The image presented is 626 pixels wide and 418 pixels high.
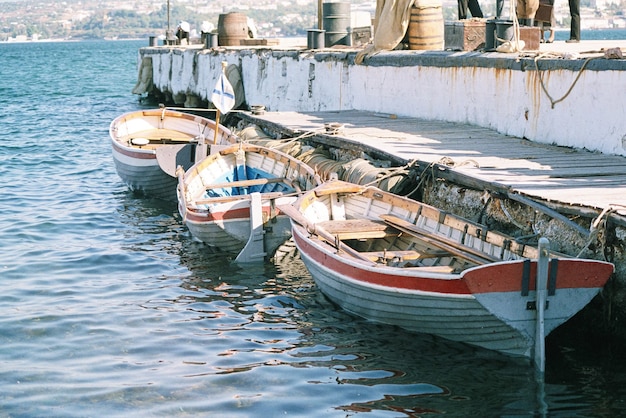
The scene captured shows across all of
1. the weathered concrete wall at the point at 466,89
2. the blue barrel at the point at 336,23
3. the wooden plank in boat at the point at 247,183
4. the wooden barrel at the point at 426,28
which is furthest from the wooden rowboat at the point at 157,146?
the blue barrel at the point at 336,23

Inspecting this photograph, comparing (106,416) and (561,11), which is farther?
(561,11)

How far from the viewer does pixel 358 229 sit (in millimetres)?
10656

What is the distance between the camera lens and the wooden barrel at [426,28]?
56.8 ft

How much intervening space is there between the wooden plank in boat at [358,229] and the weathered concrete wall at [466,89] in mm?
2841

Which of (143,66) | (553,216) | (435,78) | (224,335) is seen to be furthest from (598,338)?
(143,66)

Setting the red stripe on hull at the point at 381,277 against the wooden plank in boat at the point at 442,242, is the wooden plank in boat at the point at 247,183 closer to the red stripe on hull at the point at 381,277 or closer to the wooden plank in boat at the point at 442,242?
the wooden plank in boat at the point at 442,242

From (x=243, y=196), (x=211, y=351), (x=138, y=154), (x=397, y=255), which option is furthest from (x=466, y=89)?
(x=211, y=351)

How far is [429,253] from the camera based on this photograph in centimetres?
986

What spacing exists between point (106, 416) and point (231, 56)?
20.0m

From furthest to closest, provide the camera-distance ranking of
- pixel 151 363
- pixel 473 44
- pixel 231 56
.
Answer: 1. pixel 231 56
2. pixel 473 44
3. pixel 151 363

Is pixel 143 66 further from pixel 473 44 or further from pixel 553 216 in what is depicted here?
pixel 553 216

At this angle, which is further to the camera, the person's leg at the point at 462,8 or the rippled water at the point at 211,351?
the person's leg at the point at 462,8

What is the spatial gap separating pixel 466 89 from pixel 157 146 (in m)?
6.71

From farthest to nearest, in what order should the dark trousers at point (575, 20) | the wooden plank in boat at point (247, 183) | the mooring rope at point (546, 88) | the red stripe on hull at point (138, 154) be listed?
the dark trousers at point (575, 20) → the red stripe on hull at point (138, 154) → the wooden plank in boat at point (247, 183) → the mooring rope at point (546, 88)
